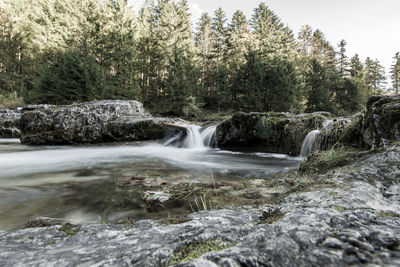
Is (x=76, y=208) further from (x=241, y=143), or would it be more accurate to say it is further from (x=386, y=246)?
(x=241, y=143)

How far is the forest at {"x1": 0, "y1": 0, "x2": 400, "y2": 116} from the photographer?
1780 centimetres

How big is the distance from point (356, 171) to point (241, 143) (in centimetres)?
576

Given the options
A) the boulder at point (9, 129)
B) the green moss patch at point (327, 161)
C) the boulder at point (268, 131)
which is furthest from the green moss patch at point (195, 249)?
the boulder at point (9, 129)

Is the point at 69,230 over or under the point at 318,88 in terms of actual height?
under

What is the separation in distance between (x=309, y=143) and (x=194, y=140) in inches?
169

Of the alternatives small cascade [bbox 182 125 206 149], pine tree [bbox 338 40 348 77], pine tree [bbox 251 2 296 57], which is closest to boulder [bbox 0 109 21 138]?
small cascade [bbox 182 125 206 149]

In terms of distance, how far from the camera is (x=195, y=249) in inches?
26.2

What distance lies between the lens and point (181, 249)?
663 mm

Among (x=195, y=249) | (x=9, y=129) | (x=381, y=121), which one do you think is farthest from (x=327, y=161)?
(x=9, y=129)

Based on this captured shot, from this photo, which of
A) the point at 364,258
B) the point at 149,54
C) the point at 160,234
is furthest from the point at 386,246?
the point at 149,54

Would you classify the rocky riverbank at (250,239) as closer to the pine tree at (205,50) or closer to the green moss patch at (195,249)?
the green moss patch at (195,249)

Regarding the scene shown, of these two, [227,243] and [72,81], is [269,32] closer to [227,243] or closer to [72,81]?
[72,81]

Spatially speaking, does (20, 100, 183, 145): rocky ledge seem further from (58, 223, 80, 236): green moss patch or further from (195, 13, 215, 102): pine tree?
(195, 13, 215, 102): pine tree

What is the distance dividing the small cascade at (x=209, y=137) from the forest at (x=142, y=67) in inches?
473
